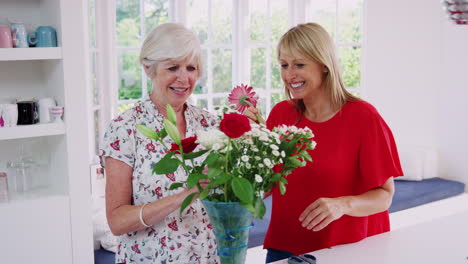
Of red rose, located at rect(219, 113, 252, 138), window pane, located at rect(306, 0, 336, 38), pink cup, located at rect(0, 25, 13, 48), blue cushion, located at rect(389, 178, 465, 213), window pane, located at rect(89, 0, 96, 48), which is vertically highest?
window pane, located at rect(306, 0, 336, 38)

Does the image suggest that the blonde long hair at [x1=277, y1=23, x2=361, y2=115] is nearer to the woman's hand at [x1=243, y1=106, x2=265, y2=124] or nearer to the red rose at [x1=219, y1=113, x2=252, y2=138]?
the woman's hand at [x1=243, y1=106, x2=265, y2=124]

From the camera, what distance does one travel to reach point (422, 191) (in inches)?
191

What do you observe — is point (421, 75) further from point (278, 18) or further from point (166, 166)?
point (166, 166)

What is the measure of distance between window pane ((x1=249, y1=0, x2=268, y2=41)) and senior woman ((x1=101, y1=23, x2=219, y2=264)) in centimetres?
379

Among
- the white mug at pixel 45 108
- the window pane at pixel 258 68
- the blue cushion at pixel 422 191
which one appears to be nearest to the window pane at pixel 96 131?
the white mug at pixel 45 108

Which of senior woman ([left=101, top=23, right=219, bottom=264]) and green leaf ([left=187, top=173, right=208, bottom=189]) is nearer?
green leaf ([left=187, top=173, right=208, bottom=189])

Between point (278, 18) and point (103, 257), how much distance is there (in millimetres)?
3387

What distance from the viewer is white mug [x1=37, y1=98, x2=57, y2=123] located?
9.71ft

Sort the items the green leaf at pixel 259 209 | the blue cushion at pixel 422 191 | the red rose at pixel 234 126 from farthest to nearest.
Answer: the blue cushion at pixel 422 191 → the green leaf at pixel 259 209 → the red rose at pixel 234 126

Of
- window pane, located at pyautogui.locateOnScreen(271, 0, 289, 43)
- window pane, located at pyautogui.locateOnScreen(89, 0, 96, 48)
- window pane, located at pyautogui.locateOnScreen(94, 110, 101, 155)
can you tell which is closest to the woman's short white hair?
window pane, located at pyautogui.locateOnScreen(89, 0, 96, 48)

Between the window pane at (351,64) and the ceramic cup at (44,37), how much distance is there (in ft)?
11.9

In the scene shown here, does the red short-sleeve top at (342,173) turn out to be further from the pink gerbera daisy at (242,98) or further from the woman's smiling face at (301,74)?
the pink gerbera daisy at (242,98)

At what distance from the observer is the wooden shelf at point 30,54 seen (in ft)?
9.02

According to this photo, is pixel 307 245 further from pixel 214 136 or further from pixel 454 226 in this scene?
pixel 214 136
